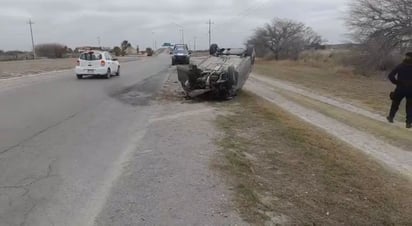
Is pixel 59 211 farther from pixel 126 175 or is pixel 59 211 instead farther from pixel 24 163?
pixel 24 163

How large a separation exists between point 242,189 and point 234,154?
2068 mm

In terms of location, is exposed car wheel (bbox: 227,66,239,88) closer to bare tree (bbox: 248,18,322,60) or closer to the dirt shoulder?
the dirt shoulder

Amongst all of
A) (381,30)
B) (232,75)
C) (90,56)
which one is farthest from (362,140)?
(381,30)

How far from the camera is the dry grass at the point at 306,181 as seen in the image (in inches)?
217

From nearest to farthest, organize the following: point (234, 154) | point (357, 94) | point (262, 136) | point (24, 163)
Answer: point (24, 163) < point (234, 154) < point (262, 136) < point (357, 94)

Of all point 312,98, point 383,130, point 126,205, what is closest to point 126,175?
point 126,205

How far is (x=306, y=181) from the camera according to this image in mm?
6848

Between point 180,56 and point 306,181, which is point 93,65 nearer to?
point 180,56

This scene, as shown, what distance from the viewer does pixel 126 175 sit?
6820mm

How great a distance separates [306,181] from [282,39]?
8921 centimetres

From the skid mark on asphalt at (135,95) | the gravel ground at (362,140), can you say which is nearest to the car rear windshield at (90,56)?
the skid mark on asphalt at (135,95)

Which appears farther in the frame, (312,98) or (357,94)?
(357,94)

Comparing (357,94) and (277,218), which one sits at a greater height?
(277,218)

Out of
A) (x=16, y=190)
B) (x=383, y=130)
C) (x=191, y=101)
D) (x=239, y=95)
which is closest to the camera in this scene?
(x=16, y=190)
